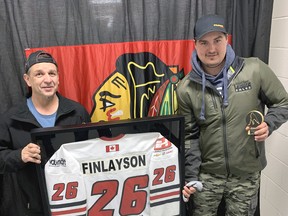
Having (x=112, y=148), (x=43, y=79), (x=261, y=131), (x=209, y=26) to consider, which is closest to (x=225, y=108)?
(x=261, y=131)

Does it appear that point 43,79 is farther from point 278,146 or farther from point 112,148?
point 278,146

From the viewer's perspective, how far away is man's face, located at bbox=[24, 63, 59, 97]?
3.79ft

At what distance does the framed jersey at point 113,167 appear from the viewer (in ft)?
3.46

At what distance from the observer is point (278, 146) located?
1.65m

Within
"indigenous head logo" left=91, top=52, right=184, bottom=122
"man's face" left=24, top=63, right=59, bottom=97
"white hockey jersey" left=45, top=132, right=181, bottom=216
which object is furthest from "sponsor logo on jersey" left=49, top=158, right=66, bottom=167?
"indigenous head logo" left=91, top=52, right=184, bottom=122

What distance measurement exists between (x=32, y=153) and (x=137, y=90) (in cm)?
70

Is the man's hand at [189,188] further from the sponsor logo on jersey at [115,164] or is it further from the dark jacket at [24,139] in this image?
the dark jacket at [24,139]

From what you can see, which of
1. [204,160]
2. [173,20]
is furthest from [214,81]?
[173,20]

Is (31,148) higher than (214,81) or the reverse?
the reverse

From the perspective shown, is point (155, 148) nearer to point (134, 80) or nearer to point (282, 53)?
point (134, 80)

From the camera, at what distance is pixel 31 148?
102cm

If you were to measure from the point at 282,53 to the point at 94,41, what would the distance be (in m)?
1.03

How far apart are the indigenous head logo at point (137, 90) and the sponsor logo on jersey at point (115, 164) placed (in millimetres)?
465

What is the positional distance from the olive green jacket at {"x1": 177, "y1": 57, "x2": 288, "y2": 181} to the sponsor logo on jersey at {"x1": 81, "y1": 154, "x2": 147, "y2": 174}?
11.6 inches
